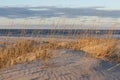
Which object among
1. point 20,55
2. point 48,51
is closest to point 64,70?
point 48,51

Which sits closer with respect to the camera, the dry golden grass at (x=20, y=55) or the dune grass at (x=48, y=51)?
the dry golden grass at (x=20, y=55)

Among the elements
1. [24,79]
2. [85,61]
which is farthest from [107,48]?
[24,79]

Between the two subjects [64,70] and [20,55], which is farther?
[20,55]

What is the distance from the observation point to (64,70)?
28.2 ft

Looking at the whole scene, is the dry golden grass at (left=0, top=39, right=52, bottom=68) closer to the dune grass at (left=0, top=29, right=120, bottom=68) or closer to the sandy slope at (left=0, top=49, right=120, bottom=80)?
the dune grass at (left=0, top=29, right=120, bottom=68)

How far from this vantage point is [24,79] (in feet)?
26.0

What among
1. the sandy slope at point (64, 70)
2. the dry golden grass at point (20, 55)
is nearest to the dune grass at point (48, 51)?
the dry golden grass at point (20, 55)

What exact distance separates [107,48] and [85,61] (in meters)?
1.22

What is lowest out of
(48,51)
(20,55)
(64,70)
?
(20,55)

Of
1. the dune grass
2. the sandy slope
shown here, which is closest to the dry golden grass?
the dune grass

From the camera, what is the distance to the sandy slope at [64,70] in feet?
26.8

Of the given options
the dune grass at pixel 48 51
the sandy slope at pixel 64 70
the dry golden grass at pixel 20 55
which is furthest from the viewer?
the dune grass at pixel 48 51

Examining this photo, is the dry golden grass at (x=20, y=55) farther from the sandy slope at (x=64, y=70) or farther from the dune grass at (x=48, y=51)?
the sandy slope at (x=64, y=70)

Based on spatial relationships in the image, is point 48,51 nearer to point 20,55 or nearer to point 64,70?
point 20,55
